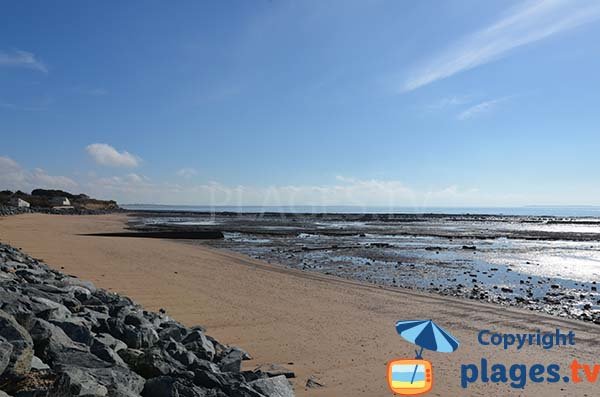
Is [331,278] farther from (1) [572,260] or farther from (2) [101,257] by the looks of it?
(1) [572,260]

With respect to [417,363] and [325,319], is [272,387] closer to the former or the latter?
[417,363]

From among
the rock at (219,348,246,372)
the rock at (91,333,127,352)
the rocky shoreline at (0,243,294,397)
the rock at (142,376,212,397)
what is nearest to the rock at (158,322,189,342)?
the rocky shoreline at (0,243,294,397)

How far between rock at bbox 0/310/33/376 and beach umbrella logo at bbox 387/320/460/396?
13.9 ft

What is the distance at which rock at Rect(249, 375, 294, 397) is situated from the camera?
4723 mm

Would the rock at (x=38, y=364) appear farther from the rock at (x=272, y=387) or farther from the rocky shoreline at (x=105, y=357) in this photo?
the rock at (x=272, y=387)

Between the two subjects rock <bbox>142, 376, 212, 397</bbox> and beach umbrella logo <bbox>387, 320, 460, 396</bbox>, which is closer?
rock <bbox>142, 376, 212, 397</bbox>

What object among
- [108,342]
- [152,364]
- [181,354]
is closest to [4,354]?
[152,364]

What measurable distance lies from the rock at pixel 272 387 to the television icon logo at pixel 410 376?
1.66m

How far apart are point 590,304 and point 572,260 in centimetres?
1320

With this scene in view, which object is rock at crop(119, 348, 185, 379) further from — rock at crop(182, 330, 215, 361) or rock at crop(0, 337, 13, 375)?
rock at crop(0, 337, 13, 375)

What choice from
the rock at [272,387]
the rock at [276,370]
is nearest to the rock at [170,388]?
the rock at [272,387]

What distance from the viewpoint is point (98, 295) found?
8.45 metres

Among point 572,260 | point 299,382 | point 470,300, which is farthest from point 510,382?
point 572,260

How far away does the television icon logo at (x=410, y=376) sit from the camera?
19.9ft
